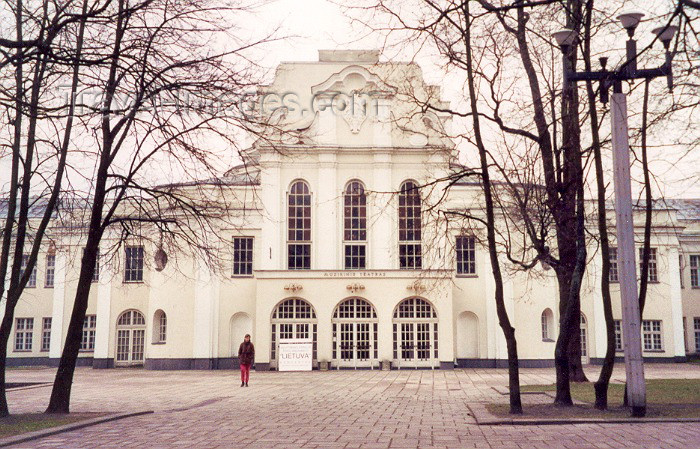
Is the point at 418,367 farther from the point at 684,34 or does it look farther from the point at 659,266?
the point at 684,34

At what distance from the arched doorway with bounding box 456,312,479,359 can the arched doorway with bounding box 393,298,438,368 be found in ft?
7.10

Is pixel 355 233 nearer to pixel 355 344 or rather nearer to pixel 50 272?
pixel 355 344

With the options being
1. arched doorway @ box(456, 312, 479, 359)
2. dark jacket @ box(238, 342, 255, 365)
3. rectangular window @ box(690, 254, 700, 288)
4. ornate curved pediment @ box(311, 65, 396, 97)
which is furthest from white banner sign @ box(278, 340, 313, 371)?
rectangular window @ box(690, 254, 700, 288)

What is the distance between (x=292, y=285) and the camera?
37188mm

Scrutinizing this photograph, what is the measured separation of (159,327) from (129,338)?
103 inches

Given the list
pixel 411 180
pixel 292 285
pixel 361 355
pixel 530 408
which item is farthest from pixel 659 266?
pixel 530 408

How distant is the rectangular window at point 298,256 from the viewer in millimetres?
38438

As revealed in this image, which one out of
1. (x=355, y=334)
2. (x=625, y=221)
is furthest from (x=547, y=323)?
(x=625, y=221)

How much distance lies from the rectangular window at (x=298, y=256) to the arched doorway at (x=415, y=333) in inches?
208

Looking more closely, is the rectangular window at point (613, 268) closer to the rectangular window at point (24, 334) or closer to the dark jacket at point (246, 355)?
the dark jacket at point (246, 355)

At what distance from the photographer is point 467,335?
38906 mm

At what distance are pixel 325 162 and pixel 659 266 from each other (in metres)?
19.5

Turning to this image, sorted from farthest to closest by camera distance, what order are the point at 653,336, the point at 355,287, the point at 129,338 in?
the point at 653,336 → the point at 129,338 → the point at 355,287

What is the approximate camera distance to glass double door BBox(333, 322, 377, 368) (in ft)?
122
